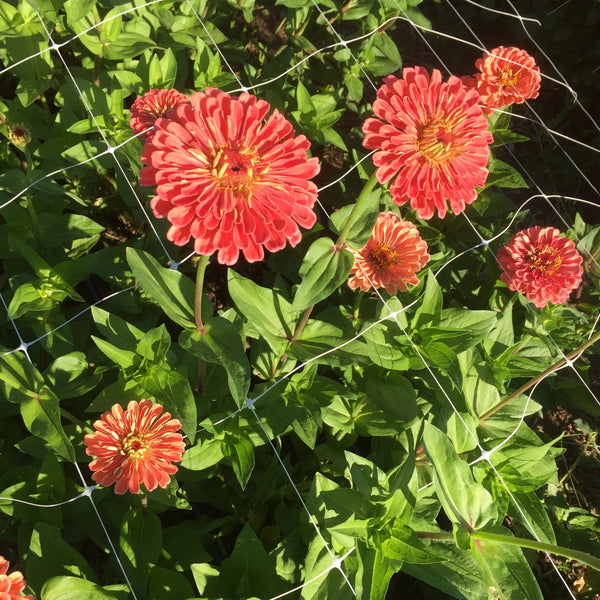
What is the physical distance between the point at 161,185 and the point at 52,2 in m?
1.29

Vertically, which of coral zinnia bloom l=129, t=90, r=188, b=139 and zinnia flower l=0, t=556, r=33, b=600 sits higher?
coral zinnia bloom l=129, t=90, r=188, b=139

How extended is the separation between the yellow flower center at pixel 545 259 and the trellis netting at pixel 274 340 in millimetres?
11

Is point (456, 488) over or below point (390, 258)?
below

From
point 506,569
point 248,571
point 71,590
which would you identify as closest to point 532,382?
point 506,569

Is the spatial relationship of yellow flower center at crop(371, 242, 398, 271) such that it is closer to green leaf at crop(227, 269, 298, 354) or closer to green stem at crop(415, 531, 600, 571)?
green leaf at crop(227, 269, 298, 354)

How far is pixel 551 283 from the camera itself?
1643mm

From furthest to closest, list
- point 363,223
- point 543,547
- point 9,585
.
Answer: point 363,223 < point 543,547 < point 9,585

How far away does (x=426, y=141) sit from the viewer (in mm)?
1157

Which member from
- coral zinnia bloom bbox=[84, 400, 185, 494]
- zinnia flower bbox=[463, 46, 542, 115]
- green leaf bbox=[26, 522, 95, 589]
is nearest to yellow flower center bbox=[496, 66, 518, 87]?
zinnia flower bbox=[463, 46, 542, 115]

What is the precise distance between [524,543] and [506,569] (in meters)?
0.19

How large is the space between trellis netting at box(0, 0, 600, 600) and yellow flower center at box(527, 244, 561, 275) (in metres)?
0.01

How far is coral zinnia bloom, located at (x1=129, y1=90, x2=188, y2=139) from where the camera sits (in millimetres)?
1601

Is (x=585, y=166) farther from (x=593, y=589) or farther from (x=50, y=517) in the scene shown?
(x=50, y=517)

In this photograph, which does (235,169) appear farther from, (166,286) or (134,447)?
(134,447)
